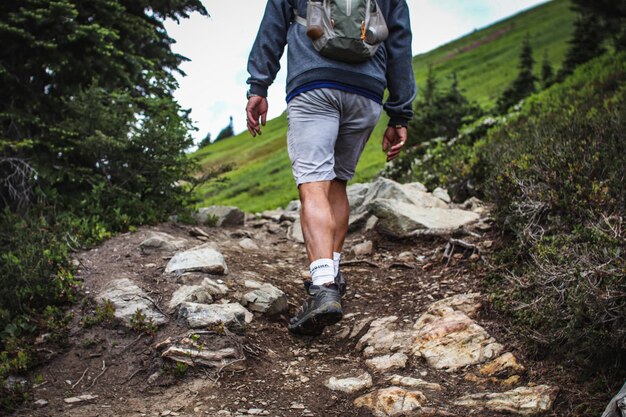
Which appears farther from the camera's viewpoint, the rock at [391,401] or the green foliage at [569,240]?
the green foliage at [569,240]

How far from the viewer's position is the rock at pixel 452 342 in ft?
10.7

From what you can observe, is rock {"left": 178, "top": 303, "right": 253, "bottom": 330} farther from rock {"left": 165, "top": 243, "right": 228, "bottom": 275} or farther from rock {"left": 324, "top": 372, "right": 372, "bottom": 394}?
rock {"left": 324, "top": 372, "right": 372, "bottom": 394}

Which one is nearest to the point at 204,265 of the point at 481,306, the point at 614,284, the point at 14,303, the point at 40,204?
the point at 14,303

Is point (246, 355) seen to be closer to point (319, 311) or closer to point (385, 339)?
point (319, 311)

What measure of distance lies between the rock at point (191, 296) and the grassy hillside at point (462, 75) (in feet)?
53.5

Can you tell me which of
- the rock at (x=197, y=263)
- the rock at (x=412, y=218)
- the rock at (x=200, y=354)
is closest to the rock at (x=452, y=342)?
the rock at (x=200, y=354)

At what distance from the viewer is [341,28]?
343 centimetres

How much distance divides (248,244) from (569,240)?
3.92m

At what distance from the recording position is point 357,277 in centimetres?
527

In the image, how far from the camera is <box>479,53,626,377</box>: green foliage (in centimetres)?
288

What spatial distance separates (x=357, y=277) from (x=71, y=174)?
3.61 metres

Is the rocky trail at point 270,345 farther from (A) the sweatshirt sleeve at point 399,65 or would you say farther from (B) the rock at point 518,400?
(A) the sweatshirt sleeve at point 399,65

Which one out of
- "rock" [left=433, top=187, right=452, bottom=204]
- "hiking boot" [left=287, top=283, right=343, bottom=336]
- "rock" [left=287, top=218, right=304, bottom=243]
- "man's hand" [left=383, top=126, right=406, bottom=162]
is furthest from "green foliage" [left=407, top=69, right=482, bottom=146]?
"hiking boot" [left=287, top=283, right=343, bottom=336]

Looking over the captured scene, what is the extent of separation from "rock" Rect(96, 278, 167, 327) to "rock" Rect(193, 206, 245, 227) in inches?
120
